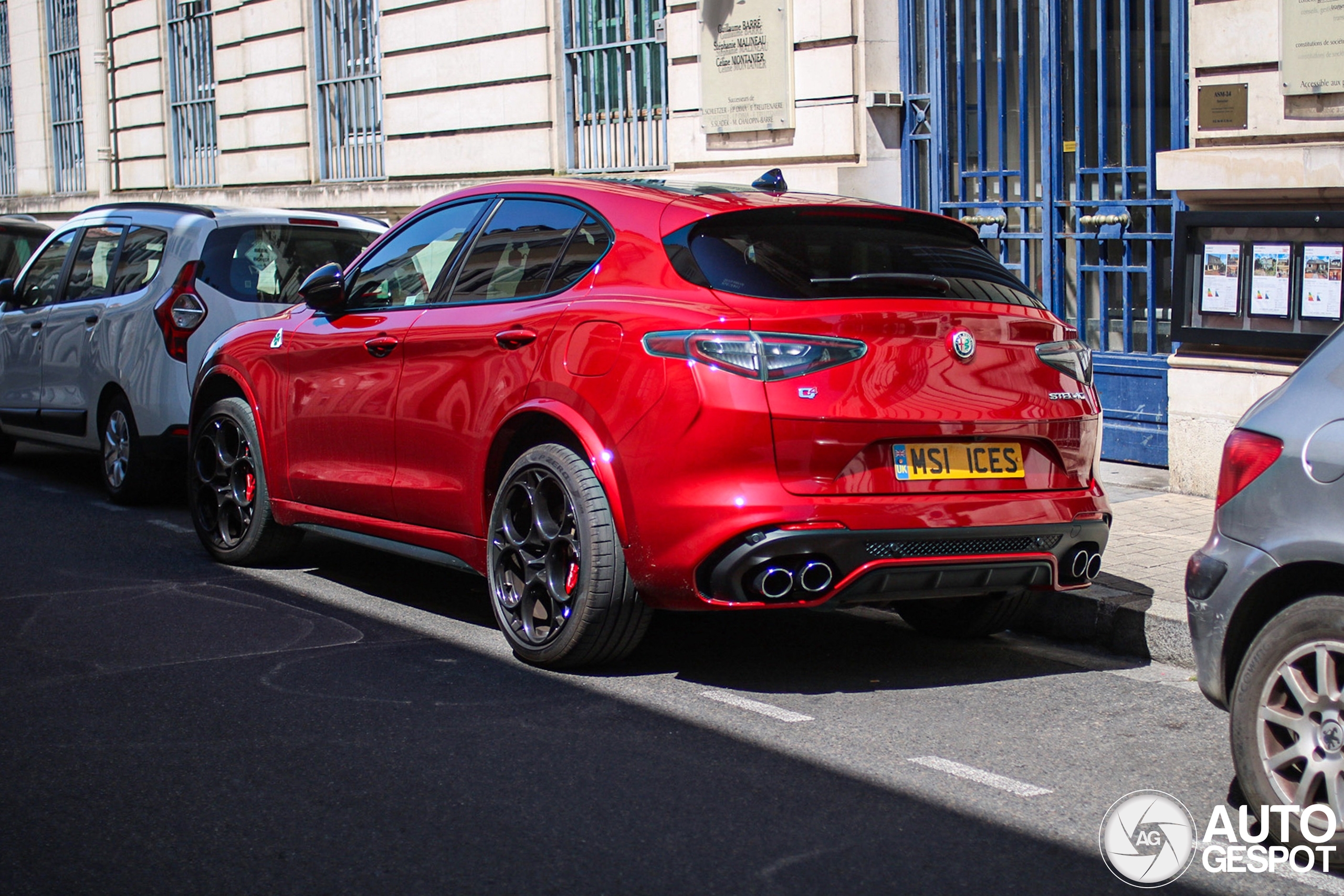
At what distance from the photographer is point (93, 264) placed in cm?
955

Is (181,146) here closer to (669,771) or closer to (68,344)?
(68,344)

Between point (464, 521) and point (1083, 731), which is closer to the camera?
point (1083, 731)

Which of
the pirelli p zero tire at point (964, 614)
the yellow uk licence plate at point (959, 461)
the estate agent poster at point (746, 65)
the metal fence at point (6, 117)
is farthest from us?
the metal fence at point (6, 117)

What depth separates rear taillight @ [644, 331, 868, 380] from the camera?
475 centimetres

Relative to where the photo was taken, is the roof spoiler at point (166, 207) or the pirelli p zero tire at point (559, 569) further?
the roof spoiler at point (166, 207)

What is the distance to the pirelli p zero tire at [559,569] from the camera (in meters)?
5.06

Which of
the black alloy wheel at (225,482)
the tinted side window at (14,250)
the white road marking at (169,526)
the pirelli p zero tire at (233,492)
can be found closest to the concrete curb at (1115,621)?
the pirelli p zero tire at (233,492)

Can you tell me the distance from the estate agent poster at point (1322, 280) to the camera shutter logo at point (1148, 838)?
4.20 meters

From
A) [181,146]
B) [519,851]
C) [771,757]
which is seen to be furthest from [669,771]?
[181,146]

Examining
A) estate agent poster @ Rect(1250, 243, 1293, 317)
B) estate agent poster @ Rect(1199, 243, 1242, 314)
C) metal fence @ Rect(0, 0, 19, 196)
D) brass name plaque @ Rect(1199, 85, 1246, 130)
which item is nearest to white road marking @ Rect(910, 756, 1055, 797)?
estate agent poster @ Rect(1250, 243, 1293, 317)

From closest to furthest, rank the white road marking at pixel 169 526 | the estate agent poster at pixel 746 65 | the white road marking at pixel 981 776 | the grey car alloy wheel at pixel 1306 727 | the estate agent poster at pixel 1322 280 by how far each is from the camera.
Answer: the grey car alloy wheel at pixel 1306 727, the white road marking at pixel 981 776, the estate agent poster at pixel 1322 280, the white road marking at pixel 169 526, the estate agent poster at pixel 746 65

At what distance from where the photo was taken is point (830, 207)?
530cm

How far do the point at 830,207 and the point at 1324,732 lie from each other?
2.41 m

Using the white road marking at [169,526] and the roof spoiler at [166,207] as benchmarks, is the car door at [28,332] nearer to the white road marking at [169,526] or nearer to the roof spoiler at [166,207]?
the roof spoiler at [166,207]
